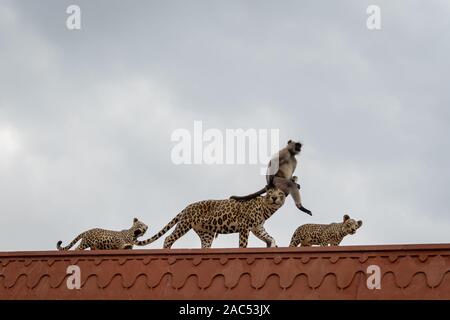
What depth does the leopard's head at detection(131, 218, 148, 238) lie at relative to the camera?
12.8 m

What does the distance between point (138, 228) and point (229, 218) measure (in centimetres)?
159

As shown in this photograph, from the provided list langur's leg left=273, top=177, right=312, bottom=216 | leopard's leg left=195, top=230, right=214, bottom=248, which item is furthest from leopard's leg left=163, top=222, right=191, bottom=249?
langur's leg left=273, top=177, right=312, bottom=216

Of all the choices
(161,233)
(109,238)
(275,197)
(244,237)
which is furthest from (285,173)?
(109,238)

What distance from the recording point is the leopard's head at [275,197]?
1213 cm

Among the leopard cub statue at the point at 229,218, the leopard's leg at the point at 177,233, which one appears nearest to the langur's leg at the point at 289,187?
the leopard cub statue at the point at 229,218

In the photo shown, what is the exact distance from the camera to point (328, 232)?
12.3m

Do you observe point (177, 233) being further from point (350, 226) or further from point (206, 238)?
point (350, 226)

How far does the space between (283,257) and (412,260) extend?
152 cm

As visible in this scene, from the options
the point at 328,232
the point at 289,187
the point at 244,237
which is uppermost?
the point at 289,187

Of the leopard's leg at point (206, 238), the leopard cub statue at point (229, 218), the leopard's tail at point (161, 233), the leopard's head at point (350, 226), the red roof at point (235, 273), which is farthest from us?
the leopard's tail at point (161, 233)

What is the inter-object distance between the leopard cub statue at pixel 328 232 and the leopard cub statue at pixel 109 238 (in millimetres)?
2590

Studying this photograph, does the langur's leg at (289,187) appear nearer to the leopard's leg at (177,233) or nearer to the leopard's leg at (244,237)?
the leopard's leg at (244,237)

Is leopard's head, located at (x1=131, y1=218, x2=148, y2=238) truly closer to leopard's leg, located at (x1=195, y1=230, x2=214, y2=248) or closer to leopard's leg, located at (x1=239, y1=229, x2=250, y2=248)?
leopard's leg, located at (x1=195, y1=230, x2=214, y2=248)
